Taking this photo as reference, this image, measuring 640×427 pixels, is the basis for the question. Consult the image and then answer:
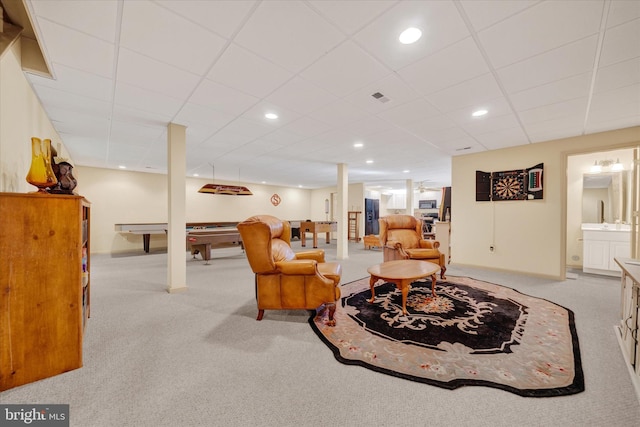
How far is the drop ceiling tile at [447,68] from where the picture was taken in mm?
1987

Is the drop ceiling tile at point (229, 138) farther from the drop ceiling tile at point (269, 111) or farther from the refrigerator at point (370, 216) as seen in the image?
the refrigerator at point (370, 216)

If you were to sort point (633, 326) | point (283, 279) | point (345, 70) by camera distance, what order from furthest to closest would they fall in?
point (283, 279), point (345, 70), point (633, 326)

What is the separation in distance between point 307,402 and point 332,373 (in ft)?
1.04

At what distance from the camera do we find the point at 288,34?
1.81 meters

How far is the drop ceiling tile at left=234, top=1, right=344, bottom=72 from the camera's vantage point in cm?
161

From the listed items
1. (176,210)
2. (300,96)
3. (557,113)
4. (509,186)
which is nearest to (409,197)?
(509,186)

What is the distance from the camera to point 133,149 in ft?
16.8

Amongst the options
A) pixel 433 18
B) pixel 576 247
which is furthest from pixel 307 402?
pixel 576 247

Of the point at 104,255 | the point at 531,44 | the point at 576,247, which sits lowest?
the point at 104,255

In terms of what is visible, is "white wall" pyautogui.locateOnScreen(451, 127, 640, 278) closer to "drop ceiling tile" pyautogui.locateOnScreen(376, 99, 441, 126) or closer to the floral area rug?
the floral area rug

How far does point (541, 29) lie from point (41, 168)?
12.7 ft

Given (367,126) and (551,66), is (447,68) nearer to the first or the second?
Answer: (551,66)

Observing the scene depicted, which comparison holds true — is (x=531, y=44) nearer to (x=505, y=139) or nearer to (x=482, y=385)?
(x=482, y=385)

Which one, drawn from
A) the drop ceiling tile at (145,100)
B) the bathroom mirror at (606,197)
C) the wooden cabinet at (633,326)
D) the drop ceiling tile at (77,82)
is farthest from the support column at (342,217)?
the bathroom mirror at (606,197)
